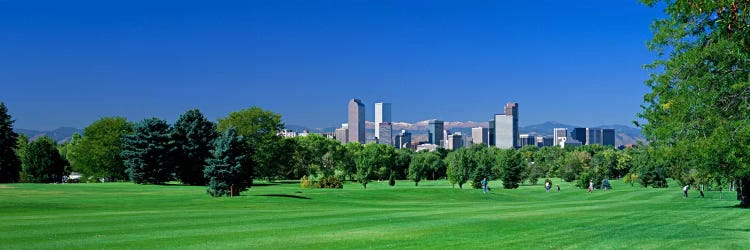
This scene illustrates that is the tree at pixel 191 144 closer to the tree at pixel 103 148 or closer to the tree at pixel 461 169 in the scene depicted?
the tree at pixel 103 148

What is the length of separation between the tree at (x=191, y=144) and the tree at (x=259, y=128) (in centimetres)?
1025

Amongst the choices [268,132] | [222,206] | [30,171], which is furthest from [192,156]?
[222,206]

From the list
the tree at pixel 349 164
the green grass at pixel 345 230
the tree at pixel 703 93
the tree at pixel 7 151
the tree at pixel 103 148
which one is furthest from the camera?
the tree at pixel 349 164

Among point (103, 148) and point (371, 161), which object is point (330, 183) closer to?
point (371, 161)

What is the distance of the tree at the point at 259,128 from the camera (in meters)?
90.4

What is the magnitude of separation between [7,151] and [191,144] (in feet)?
70.4

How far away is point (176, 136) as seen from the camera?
77.6 meters

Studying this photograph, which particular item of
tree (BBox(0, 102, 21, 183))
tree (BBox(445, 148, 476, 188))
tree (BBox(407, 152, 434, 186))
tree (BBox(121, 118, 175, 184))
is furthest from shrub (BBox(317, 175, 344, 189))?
tree (BBox(407, 152, 434, 186))

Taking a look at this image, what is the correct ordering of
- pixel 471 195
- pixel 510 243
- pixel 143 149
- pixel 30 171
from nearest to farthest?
pixel 510 243 < pixel 471 195 < pixel 143 149 < pixel 30 171

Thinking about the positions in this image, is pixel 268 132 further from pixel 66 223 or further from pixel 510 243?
pixel 510 243

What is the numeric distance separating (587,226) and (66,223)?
66.1ft

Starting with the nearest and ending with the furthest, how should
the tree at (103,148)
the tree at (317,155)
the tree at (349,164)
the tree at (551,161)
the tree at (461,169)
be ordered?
1. the tree at (103,148)
2. the tree at (461,169)
3. the tree at (317,155)
4. the tree at (349,164)
5. the tree at (551,161)

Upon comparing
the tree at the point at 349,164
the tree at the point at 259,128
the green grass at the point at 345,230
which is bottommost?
the green grass at the point at 345,230

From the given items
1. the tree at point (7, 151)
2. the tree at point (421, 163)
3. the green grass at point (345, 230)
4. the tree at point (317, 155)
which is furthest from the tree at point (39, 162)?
the tree at point (421, 163)
